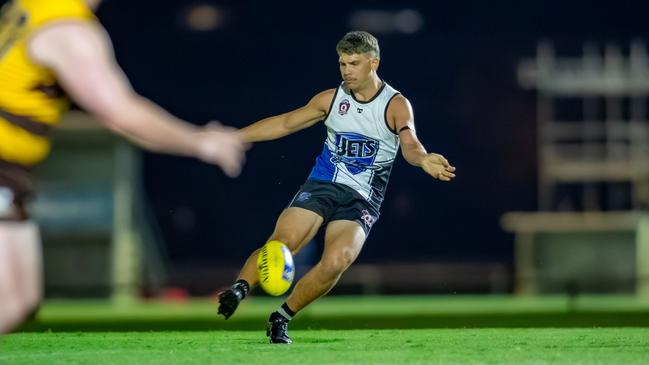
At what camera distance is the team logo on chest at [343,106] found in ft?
31.7

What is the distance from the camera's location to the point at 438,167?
26.3 ft

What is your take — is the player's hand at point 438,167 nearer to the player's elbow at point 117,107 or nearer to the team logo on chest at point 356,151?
the team logo on chest at point 356,151

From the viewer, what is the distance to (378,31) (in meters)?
48.3

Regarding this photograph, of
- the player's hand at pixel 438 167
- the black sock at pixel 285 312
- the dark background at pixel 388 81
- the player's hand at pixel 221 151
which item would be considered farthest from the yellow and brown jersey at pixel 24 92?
the dark background at pixel 388 81

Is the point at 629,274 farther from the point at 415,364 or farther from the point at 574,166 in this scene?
the point at 415,364

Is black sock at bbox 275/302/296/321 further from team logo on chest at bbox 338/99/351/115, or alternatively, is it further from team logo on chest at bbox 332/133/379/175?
team logo on chest at bbox 338/99/351/115

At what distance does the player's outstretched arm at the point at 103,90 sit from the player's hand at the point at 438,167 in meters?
3.68

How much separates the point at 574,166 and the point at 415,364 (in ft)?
89.1

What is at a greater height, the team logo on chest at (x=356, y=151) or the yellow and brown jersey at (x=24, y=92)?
the team logo on chest at (x=356, y=151)

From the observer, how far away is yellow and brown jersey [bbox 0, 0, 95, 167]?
14.8ft

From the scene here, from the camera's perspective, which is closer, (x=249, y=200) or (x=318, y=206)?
(x=318, y=206)

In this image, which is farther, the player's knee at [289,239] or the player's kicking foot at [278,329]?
the player's kicking foot at [278,329]

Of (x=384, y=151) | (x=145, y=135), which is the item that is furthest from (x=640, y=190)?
(x=145, y=135)

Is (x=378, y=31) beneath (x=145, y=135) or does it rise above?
above
